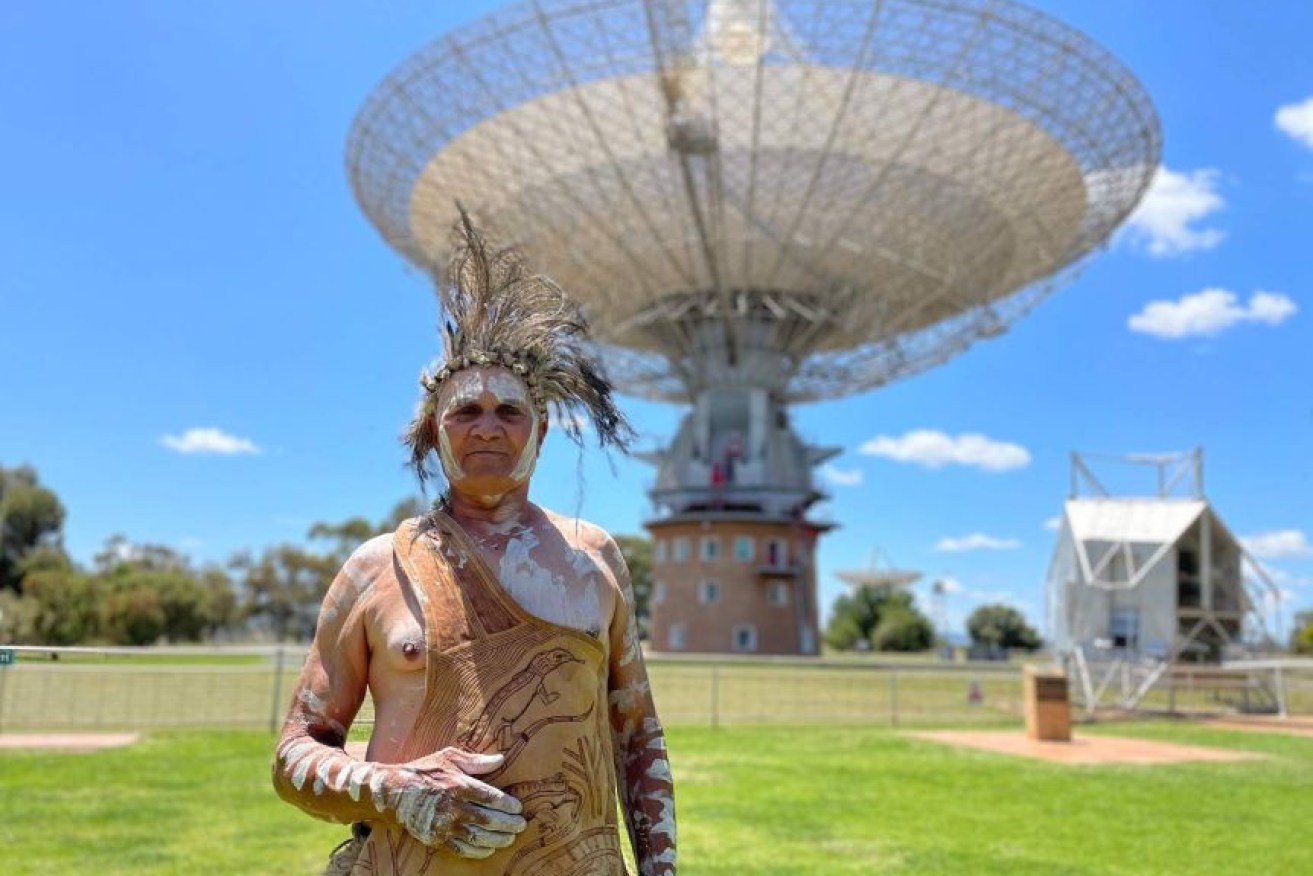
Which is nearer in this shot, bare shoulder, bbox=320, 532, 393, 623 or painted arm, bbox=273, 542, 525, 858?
painted arm, bbox=273, 542, 525, 858

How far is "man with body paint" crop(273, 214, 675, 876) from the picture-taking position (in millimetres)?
2350

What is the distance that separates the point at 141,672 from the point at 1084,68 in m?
29.5

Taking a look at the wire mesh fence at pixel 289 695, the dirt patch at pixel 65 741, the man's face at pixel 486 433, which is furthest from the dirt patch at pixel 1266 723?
the man's face at pixel 486 433

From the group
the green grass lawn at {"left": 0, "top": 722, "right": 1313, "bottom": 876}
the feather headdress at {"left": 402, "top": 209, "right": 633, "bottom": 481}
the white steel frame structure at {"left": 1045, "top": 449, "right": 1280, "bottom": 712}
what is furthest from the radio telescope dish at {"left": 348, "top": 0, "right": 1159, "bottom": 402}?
the feather headdress at {"left": 402, "top": 209, "right": 633, "bottom": 481}

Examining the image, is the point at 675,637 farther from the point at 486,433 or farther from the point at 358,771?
the point at 358,771

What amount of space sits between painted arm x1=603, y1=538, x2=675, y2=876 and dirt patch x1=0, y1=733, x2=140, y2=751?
43.5ft

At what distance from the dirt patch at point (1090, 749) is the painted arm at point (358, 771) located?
519 inches

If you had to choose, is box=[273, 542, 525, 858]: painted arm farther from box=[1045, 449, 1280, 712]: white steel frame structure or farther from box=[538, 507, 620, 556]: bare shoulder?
box=[1045, 449, 1280, 712]: white steel frame structure

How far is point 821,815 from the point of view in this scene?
9672 mm

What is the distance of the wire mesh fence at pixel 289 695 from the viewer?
53.7ft

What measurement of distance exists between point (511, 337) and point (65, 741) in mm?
14478

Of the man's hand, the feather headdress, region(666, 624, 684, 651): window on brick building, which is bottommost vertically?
region(666, 624, 684, 651): window on brick building

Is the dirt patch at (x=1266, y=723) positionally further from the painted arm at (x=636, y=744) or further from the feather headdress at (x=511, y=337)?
the feather headdress at (x=511, y=337)

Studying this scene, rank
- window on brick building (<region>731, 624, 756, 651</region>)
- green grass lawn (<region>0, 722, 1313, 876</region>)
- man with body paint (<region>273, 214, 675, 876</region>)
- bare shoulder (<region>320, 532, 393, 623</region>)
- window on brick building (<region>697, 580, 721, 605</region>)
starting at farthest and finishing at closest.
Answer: window on brick building (<region>697, 580, 721, 605</region>), window on brick building (<region>731, 624, 756, 651</region>), green grass lawn (<region>0, 722, 1313, 876</region>), bare shoulder (<region>320, 532, 393, 623</region>), man with body paint (<region>273, 214, 675, 876</region>)
